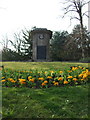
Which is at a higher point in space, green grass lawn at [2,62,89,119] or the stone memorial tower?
the stone memorial tower

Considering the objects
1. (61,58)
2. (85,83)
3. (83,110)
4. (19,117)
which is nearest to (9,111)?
(19,117)

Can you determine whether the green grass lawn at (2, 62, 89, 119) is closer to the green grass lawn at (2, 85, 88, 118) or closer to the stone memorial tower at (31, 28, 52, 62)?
the green grass lawn at (2, 85, 88, 118)

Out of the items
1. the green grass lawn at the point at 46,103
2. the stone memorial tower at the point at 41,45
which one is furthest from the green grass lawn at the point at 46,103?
the stone memorial tower at the point at 41,45

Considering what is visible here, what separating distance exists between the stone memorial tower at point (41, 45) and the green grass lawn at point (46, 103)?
9.82 m

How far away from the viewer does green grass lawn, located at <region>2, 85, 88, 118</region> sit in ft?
8.74

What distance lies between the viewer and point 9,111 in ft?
8.93

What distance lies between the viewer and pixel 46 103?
303 cm

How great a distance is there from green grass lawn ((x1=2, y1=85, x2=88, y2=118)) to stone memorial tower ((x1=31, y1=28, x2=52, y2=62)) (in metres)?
9.82

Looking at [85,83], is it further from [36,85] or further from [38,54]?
[38,54]

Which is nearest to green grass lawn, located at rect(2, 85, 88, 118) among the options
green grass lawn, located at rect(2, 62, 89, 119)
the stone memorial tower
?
green grass lawn, located at rect(2, 62, 89, 119)

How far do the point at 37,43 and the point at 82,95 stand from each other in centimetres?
1097

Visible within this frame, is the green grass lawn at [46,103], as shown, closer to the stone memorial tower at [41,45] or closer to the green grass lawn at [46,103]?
the green grass lawn at [46,103]

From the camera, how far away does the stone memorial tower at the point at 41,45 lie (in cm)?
1361

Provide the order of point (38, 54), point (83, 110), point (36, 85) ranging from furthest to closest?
point (38, 54)
point (36, 85)
point (83, 110)
